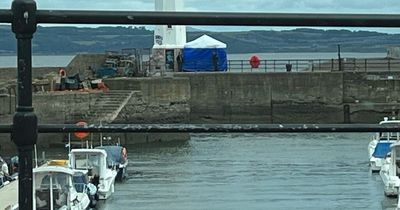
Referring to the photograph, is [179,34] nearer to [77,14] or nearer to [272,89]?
[272,89]

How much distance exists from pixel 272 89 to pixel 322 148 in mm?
9230

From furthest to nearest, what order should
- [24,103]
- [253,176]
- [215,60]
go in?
[215,60]
[253,176]
[24,103]

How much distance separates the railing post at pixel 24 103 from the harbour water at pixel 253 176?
18557mm

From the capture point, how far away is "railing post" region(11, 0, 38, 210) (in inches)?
81.0

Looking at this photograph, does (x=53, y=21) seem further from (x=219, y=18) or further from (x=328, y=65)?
(x=328, y=65)

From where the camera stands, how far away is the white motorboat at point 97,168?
22828 mm

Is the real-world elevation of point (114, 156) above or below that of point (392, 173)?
above

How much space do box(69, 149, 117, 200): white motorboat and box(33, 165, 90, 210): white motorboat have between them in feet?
9.96

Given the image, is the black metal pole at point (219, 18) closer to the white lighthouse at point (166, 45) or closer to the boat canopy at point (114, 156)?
the boat canopy at point (114, 156)

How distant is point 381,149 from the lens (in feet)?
88.5

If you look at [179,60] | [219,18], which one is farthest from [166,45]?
[219,18]

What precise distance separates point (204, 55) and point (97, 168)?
60.3 feet

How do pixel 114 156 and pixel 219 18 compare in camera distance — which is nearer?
pixel 219 18

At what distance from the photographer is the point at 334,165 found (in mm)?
28203
